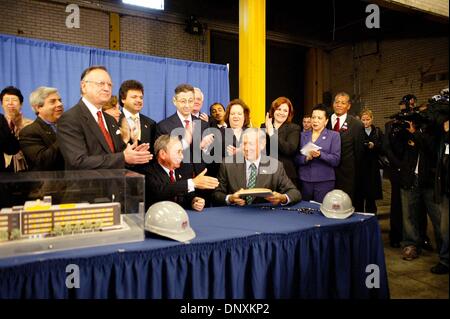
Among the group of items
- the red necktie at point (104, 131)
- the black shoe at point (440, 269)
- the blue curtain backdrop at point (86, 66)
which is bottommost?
the black shoe at point (440, 269)

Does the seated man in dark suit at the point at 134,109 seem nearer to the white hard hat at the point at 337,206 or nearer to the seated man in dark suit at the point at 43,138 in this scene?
the seated man in dark suit at the point at 43,138

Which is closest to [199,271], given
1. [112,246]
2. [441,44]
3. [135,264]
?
[135,264]

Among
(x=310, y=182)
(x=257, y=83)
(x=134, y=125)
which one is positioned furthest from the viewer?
(x=257, y=83)

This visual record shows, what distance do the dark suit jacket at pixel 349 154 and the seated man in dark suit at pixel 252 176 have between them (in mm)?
1101

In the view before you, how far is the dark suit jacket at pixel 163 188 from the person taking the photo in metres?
2.63

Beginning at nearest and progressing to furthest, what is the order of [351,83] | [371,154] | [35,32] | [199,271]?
1. [199,271]
2. [371,154]
3. [35,32]
4. [351,83]

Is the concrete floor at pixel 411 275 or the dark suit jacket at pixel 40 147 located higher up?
the dark suit jacket at pixel 40 147

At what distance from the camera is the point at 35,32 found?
7.23 metres

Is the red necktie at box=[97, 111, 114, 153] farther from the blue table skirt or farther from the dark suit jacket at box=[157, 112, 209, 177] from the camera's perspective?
the blue table skirt

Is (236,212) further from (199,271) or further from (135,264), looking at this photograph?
(135,264)

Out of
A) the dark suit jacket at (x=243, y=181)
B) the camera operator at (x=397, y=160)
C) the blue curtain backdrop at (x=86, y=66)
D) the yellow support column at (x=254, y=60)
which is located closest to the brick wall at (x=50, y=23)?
the blue curtain backdrop at (x=86, y=66)

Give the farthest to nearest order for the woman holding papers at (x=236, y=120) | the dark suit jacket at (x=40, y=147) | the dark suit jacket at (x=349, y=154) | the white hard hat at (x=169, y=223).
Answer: the dark suit jacket at (x=349, y=154), the woman holding papers at (x=236, y=120), the dark suit jacket at (x=40, y=147), the white hard hat at (x=169, y=223)

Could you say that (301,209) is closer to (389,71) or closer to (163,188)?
(163,188)

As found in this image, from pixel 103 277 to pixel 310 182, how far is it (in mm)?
2331
